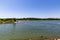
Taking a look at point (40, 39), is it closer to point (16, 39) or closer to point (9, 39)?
point (16, 39)

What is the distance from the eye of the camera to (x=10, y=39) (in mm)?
21406

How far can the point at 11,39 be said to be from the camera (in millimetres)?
21391

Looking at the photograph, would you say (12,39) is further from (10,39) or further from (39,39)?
(39,39)

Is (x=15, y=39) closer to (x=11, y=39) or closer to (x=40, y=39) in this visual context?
(x=11, y=39)

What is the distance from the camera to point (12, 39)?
21375 millimetres

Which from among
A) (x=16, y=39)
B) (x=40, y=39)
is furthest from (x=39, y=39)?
(x=16, y=39)

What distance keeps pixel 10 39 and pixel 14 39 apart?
80 cm

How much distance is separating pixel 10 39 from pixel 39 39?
571 centimetres

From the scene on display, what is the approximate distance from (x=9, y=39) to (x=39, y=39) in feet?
19.4

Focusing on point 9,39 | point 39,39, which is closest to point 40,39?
point 39,39

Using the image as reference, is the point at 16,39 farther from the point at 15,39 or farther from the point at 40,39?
the point at 40,39

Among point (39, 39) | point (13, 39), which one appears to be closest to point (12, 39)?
point (13, 39)

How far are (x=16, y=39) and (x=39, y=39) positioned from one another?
451 cm

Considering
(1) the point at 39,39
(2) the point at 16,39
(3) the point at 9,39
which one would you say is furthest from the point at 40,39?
(3) the point at 9,39
